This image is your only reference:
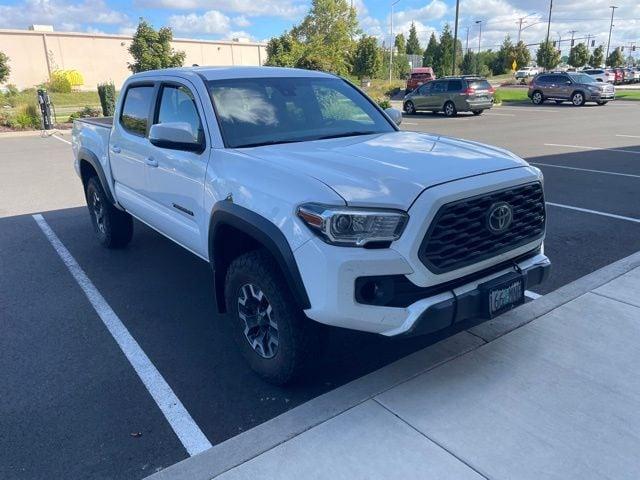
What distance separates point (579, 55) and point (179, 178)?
79.6m

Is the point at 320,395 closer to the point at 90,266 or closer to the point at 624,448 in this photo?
the point at 624,448

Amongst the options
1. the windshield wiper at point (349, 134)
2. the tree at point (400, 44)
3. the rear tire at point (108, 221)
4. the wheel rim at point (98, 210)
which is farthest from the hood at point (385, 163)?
the tree at point (400, 44)

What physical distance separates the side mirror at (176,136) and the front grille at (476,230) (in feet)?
5.78

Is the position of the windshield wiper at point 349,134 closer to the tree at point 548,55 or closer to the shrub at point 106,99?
the shrub at point 106,99

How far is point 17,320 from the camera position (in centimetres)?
436

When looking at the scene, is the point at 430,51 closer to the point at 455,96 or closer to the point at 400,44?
the point at 400,44

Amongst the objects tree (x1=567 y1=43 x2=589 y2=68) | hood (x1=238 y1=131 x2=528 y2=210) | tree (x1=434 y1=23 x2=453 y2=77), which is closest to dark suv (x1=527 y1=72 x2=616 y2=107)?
hood (x1=238 y1=131 x2=528 y2=210)

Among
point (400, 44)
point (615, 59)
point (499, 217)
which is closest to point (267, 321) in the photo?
point (499, 217)

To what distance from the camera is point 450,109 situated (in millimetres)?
23719

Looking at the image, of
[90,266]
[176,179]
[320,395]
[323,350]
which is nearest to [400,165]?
[323,350]

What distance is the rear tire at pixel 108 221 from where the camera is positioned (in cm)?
586

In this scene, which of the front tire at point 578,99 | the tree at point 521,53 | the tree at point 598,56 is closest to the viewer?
the front tire at point 578,99

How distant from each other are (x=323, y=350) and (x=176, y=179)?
5.88 ft

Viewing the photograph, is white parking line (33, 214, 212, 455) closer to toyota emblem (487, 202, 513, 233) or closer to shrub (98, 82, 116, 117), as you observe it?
toyota emblem (487, 202, 513, 233)
